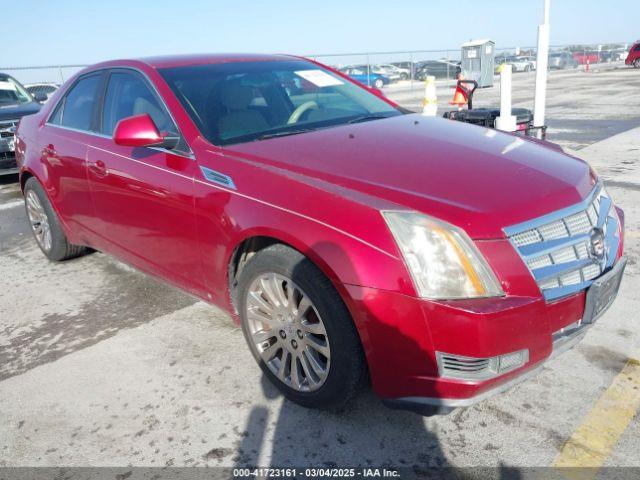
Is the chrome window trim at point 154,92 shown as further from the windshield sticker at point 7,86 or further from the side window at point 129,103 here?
the windshield sticker at point 7,86

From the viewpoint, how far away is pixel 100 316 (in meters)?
3.92

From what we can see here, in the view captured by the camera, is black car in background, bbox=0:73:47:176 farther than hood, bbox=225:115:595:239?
Yes

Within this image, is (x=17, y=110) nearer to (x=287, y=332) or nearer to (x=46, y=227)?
(x=46, y=227)

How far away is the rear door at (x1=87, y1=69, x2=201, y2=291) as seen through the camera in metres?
3.11

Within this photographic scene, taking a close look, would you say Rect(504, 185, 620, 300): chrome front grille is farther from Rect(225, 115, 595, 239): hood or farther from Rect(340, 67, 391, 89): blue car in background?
Rect(340, 67, 391, 89): blue car in background

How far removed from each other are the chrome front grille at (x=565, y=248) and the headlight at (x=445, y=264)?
0.59 ft

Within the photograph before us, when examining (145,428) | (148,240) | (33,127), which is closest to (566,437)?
(145,428)

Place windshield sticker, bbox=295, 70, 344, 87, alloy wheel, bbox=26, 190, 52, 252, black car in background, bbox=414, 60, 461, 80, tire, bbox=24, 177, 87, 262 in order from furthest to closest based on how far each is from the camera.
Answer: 1. black car in background, bbox=414, 60, 461, 80
2. alloy wheel, bbox=26, 190, 52, 252
3. tire, bbox=24, 177, 87, 262
4. windshield sticker, bbox=295, 70, 344, 87

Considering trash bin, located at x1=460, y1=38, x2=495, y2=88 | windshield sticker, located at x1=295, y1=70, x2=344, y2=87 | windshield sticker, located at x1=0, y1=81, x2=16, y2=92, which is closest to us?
windshield sticker, located at x1=295, y1=70, x2=344, y2=87

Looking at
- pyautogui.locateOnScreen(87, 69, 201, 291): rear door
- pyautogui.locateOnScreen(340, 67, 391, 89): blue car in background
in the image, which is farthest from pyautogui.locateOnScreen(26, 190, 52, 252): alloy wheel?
pyautogui.locateOnScreen(340, 67, 391, 89): blue car in background

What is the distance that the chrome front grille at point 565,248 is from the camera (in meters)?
2.25

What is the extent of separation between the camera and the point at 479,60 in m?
19.7

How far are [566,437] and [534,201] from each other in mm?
1010

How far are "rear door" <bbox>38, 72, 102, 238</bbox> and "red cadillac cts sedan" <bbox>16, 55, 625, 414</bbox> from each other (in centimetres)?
9
